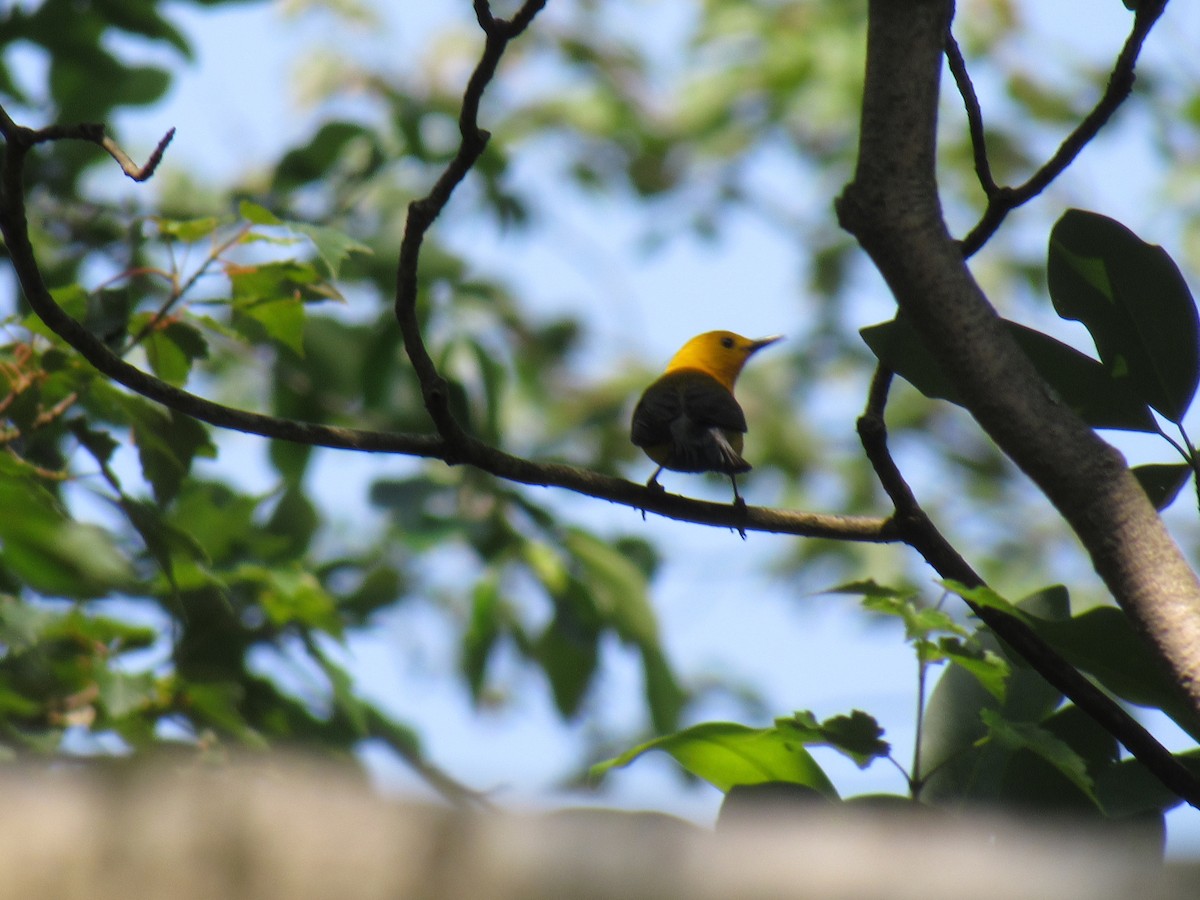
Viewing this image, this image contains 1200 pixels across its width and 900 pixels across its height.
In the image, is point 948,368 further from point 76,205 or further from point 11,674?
point 76,205

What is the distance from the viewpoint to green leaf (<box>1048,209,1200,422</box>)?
1.65 metres

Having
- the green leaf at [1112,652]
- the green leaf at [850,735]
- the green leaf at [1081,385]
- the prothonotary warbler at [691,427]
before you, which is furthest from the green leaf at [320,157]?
the green leaf at [1112,652]

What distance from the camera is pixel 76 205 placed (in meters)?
3.64

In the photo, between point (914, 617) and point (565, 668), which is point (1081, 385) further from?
point (565, 668)

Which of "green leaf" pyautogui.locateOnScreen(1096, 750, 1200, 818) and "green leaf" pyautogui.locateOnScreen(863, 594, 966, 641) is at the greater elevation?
"green leaf" pyautogui.locateOnScreen(863, 594, 966, 641)

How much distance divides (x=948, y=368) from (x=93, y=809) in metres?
1.03

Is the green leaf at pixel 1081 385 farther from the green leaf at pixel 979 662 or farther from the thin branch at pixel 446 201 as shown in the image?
the thin branch at pixel 446 201

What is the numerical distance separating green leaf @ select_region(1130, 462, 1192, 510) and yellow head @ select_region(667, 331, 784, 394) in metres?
2.74

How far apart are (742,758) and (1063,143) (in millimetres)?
884

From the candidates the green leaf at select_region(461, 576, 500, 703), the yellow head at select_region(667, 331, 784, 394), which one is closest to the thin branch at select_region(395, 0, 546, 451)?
the green leaf at select_region(461, 576, 500, 703)

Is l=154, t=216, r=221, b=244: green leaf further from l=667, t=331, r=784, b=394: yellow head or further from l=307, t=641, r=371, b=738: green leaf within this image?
l=667, t=331, r=784, b=394: yellow head

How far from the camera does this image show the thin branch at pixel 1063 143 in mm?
1573

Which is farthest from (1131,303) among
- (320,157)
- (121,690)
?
(320,157)

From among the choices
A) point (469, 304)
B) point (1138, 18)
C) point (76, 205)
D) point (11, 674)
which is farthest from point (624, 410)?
point (1138, 18)
